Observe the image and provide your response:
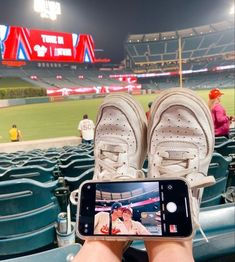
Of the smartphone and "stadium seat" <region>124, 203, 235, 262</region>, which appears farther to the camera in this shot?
the smartphone

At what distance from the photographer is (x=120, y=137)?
1.29m

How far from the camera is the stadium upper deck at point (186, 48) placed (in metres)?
40.3

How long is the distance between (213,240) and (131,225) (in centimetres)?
20

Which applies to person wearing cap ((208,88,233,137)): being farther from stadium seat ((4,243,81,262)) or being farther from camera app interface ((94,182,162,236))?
stadium seat ((4,243,81,262))

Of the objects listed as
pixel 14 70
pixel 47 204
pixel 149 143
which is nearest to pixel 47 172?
pixel 47 204

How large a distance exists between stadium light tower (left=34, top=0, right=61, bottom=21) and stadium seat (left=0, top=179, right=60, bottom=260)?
2440 cm

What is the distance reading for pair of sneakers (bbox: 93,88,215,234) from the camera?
1.06 m

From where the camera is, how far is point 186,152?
1101 millimetres

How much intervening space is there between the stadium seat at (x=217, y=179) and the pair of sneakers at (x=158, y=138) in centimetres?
34

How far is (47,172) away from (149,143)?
1.07 meters

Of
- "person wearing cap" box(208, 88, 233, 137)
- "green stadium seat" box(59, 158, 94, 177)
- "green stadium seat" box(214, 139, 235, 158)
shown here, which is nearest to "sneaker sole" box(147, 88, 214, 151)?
"green stadium seat" box(59, 158, 94, 177)

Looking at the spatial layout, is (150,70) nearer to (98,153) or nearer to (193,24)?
(193,24)

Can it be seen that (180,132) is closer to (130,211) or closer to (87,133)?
(130,211)

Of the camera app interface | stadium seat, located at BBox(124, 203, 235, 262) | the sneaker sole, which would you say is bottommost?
stadium seat, located at BBox(124, 203, 235, 262)
